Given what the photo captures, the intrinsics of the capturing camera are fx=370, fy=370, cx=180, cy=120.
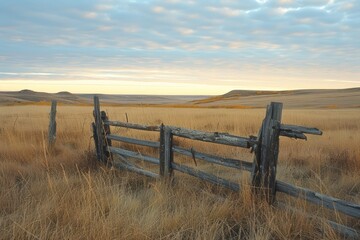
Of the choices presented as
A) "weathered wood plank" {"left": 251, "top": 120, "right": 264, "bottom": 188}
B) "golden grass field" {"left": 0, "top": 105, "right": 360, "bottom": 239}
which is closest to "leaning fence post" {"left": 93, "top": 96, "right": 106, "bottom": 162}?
"golden grass field" {"left": 0, "top": 105, "right": 360, "bottom": 239}

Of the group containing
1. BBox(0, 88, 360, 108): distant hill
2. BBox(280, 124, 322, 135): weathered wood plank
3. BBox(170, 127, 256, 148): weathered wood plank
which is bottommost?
BBox(0, 88, 360, 108): distant hill

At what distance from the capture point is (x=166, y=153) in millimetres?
6000

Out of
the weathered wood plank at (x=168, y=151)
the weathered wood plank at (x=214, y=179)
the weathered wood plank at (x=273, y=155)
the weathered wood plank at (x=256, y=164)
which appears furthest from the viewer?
the weathered wood plank at (x=168, y=151)

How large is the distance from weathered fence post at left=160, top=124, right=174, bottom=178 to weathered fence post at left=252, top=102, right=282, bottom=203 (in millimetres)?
1745

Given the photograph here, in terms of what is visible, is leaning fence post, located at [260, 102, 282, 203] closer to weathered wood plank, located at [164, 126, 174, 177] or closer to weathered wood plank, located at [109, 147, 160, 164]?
weathered wood plank, located at [164, 126, 174, 177]

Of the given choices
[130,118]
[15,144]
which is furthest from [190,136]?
[130,118]

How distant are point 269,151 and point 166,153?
2.08 metres

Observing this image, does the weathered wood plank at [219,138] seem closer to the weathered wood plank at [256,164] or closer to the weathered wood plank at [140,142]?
the weathered wood plank at [256,164]

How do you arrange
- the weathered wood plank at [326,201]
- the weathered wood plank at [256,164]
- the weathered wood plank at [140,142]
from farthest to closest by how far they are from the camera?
the weathered wood plank at [140,142] → the weathered wood plank at [256,164] → the weathered wood plank at [326,201]

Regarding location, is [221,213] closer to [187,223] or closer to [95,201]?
[187,223]

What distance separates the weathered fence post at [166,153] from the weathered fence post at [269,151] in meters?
1.75

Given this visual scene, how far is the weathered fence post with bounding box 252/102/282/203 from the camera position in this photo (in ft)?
14.1

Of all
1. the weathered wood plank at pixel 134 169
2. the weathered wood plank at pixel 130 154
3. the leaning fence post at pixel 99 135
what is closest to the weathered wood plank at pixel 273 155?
the weathered wood plank at pixel 134 169

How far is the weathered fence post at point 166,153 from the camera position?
593cm
